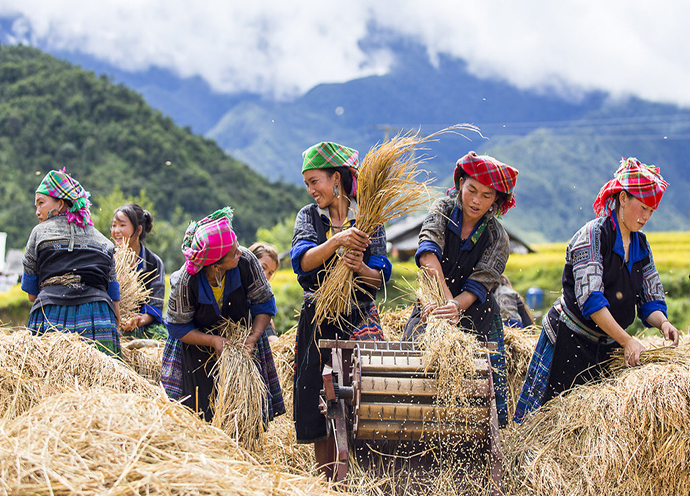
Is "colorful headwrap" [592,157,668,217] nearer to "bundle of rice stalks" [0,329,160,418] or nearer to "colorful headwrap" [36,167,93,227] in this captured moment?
"bundle of rice stalks" [0,329,160,418]

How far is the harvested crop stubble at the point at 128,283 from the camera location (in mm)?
4820

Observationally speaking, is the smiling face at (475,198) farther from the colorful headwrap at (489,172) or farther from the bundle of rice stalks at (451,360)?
the bundle of rice stalks at (451,360)

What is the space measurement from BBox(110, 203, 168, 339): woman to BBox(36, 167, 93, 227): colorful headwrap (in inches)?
33.6

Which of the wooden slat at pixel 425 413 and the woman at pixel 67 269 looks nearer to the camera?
→ the wooden slat at pixel 425 413

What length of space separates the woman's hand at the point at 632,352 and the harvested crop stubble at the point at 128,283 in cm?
330

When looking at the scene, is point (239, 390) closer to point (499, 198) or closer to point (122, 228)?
point (499, 198)

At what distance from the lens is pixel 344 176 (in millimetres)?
3719

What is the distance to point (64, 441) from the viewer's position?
7.46ft

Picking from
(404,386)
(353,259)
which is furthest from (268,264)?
(404,386)

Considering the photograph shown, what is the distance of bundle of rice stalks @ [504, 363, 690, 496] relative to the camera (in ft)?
10.2

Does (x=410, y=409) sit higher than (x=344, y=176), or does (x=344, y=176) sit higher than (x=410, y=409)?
(x=344, y=176)

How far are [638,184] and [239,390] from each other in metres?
2.42

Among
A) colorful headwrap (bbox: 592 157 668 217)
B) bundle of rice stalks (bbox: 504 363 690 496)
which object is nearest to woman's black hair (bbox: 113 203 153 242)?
bundle of rice stalks (bbox: 504 363 690 496)

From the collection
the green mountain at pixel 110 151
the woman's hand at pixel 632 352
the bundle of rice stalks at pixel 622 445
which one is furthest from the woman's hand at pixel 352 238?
the green mountain at pixel 110 151
